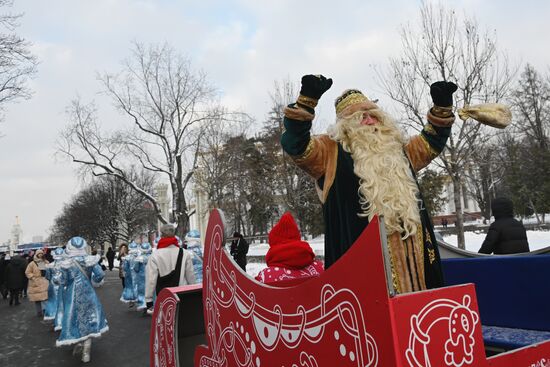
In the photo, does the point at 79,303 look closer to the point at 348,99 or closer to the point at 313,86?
the point at 348,99

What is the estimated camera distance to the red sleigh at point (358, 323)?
3.97ft

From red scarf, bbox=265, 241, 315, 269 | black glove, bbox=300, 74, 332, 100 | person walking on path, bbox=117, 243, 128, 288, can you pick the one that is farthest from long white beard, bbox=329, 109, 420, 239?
person walking on path, bbox=117, 243, 128, 288

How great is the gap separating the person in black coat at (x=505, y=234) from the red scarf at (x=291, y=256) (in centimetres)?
257

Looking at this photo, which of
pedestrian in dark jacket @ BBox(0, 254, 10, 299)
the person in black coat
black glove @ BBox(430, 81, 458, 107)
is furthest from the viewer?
pedestrian in dark jacket @ BBox(0, 254, 10, 299)

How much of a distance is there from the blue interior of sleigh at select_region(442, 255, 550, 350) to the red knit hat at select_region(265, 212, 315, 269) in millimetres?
1131

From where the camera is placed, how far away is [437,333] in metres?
1.27

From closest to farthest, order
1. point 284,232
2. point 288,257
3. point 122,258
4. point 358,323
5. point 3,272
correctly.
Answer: point 358,323, point 288,257, point 284,232, point 122,258, point 3,272

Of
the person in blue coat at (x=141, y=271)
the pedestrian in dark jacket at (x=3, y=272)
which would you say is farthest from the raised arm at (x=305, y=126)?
the pedestrian in dark jacket at (x=3, y=272)

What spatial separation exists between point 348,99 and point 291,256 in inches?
56.5

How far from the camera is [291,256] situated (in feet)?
11.2

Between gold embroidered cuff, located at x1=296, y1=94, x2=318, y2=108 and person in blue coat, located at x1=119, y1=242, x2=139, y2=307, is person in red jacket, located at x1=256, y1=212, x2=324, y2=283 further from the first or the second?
person in blue coat, located at x1=119, y1=242, x2=139, y2=307

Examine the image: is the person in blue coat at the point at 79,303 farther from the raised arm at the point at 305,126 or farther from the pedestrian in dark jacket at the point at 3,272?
the pedestrian in dark jacket at the point at 3,272

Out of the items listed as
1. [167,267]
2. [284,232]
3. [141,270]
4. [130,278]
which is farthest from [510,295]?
[130,278]

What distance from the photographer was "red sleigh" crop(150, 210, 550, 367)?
3.97 feet
